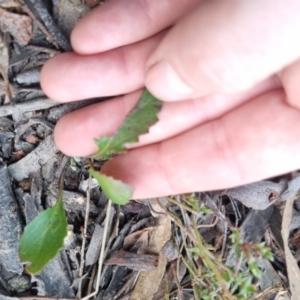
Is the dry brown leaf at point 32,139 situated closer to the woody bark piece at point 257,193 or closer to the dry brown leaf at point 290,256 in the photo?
the woody bark piece at point 257,193

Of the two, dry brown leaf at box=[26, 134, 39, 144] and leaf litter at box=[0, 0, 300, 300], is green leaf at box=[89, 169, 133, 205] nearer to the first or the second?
leaf litter at box=[0, 0, 300, 300]

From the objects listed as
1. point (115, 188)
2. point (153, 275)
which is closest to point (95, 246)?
point (153, 275)

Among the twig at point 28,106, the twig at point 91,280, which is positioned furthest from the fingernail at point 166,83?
the twig at point 91,280

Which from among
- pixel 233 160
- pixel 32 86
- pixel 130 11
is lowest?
pixel 233 160

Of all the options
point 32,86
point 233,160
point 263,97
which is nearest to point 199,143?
point 233,160

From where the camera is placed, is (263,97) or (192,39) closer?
(192,39)

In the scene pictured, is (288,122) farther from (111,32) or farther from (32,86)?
(32,86)
